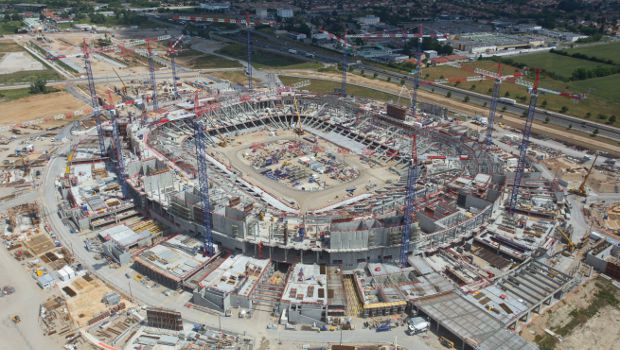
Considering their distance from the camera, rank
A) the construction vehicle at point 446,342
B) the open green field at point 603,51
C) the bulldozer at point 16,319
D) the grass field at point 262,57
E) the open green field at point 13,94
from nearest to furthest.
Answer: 1. the construction vehicle at point 446,342
2. the bulldozer at point 16,319
3. the open green field at point 13,94
4. the grass field at point 262,57
5. the open green field at point 603,51

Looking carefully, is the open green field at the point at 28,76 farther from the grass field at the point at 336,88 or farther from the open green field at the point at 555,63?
the open green field at the point at 555,63

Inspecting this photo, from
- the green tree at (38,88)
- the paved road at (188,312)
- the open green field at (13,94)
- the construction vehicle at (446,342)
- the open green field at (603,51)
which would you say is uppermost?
the open green field at (603,51)

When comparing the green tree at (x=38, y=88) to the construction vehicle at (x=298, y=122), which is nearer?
the construction vehicle at (x=298, y=122)

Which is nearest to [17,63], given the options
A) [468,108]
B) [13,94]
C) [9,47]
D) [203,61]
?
[9,47]

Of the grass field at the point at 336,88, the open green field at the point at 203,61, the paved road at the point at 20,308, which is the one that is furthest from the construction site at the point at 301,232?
the open green field at the point at 203,61

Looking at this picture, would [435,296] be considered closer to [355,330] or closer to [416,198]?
[355,330]
